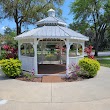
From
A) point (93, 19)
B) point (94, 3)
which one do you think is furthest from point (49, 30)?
point (93, 19)

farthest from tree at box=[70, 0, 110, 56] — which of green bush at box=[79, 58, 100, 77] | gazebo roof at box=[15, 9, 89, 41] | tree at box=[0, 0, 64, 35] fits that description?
green bush at box=[79, 58, 100, 77]

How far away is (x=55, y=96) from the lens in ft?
23.8

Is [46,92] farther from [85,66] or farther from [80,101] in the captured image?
[85,66]

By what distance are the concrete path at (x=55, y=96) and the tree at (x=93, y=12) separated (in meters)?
18.2

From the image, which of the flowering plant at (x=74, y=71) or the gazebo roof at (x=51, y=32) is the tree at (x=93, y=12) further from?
the flowering plant at (x=74, y=71)

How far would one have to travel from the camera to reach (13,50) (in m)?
13.7

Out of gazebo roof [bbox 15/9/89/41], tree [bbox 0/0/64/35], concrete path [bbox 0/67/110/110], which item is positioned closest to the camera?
concrete path [bbox 0/67/110/110]

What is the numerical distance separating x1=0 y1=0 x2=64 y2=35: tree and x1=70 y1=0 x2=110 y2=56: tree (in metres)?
2.88

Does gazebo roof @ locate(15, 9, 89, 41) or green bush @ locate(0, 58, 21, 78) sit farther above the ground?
gazebo roof @ locate(15, 9, 89, 41)

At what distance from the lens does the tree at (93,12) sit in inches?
998

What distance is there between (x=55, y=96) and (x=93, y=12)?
71.2ft

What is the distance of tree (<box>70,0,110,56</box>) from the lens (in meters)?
25.4

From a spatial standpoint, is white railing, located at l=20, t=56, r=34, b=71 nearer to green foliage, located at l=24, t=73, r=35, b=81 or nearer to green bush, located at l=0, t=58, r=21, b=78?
green foliage, located at l=24, t=73, r=35, b=81

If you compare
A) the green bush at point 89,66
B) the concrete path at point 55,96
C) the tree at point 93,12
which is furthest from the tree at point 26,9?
the concrete path at point 55,96
